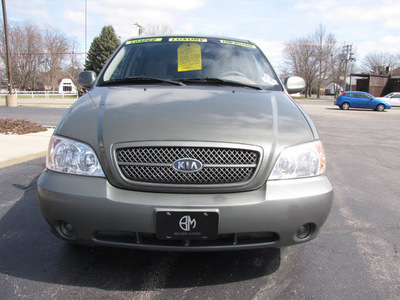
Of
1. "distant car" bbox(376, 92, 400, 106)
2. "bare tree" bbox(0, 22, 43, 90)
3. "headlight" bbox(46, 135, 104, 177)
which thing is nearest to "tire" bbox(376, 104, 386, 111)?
"distant car" bbox(376, 92, 400, 106)

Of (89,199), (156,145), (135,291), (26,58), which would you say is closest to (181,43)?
(156,145)

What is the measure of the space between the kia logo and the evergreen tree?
50.4 meters

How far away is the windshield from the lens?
3004 mm

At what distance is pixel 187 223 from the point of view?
5.72 feet

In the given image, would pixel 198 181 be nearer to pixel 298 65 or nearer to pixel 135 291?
pixel 135 291

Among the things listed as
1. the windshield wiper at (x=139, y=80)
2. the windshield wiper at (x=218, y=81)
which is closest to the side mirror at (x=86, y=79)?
the windshield wiper at (x=139, y=80)

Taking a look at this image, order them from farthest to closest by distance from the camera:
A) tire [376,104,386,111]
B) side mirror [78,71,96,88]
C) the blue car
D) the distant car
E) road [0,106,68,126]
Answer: the distant car < the blue car < tire [376,104,386,111] < road [0,106,68,126] < side mirror [78,71,96,88]

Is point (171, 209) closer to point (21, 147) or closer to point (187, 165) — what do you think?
point (187, 165)

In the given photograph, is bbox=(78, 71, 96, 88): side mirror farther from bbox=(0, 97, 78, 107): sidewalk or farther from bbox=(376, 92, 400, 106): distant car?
bbox=(376, 92, 400, 106): distant car

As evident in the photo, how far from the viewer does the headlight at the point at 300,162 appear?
6.26 ft

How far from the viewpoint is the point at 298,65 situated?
58125 millimetres

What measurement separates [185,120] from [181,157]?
28 cm

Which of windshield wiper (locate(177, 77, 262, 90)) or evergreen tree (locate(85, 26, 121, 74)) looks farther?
evergreen tree (locate(85, 26, 121, 74))

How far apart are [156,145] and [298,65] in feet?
201
